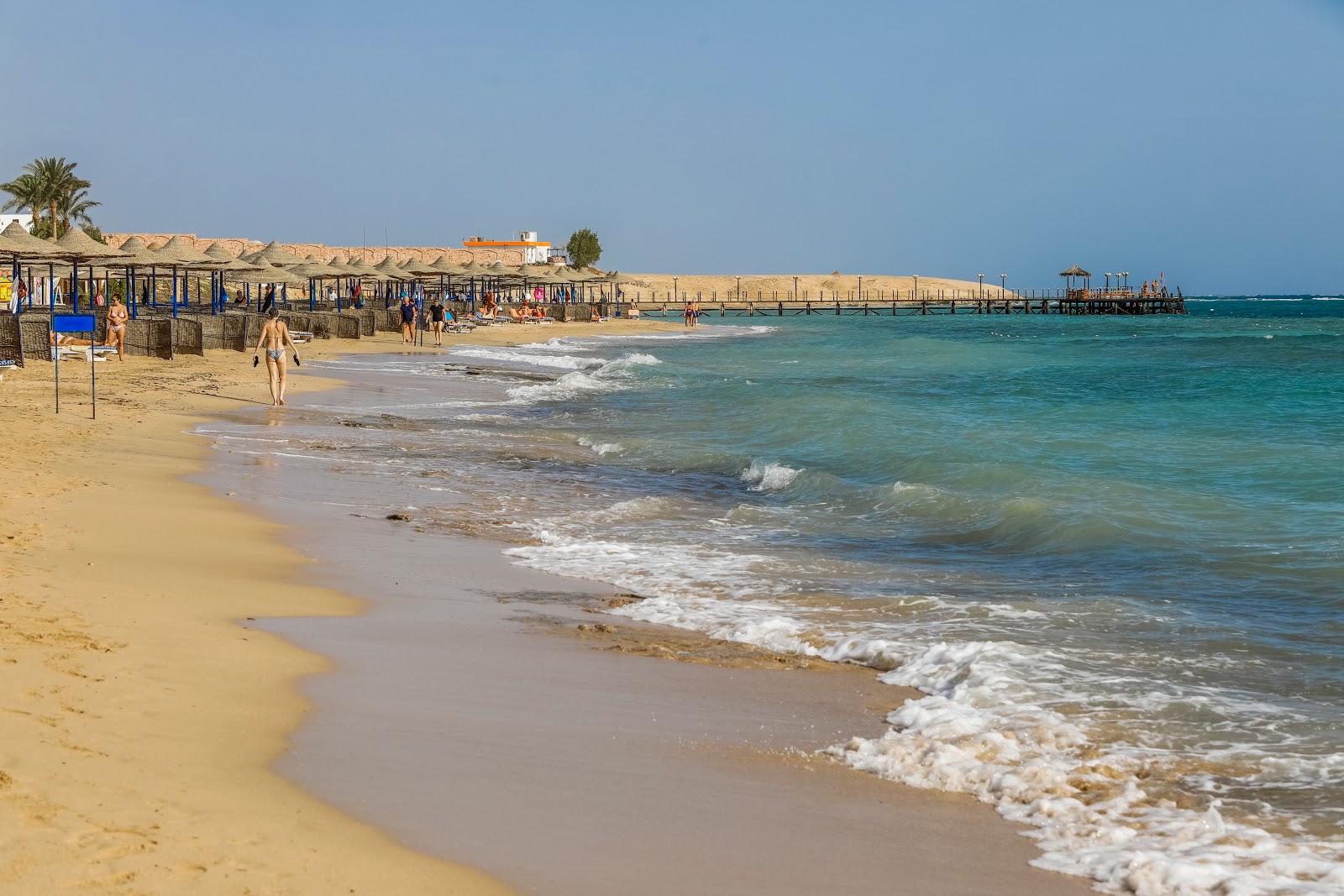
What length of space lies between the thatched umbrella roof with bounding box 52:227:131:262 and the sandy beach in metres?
17.6

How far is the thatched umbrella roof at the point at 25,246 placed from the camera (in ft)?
70.6

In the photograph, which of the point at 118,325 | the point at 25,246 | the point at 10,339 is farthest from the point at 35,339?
the point at 118,325

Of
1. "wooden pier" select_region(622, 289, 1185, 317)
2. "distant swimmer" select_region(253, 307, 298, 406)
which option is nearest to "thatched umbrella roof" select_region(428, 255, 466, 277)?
"distant swimmer" select_region(253, 307, 298, 406)

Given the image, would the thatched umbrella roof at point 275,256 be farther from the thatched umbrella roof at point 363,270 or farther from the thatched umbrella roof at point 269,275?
the thatched umbrella roof at point 363,270

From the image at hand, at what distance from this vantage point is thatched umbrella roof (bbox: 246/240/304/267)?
3797 cm

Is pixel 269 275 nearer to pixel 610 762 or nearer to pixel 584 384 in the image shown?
pixel 584 384

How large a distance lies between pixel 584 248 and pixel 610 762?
115 meters

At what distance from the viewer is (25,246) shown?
22.1 metres

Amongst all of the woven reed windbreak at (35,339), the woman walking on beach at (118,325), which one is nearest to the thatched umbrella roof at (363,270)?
the woman walking on beach at (118,325)

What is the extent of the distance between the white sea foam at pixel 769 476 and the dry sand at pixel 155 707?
5.63 meters

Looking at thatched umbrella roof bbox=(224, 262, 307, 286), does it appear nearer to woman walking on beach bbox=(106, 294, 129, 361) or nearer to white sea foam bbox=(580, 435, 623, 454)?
woman walking on beach bbox=(106, 294, 129, 361)

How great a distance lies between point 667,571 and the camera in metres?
8.66

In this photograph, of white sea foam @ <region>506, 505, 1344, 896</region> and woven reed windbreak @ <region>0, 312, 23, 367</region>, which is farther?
woven reed windbreak @ <region>0, 312, 23, 367</region>

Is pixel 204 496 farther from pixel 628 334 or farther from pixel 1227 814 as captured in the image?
pixel 628 334
